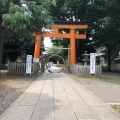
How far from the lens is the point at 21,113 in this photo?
6996 mm

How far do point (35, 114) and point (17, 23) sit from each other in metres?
11.7

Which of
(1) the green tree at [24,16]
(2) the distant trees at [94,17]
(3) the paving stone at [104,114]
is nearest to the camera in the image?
(3) the paving stone at [104,114]

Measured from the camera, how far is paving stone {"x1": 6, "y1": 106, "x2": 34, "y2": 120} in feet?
21.4

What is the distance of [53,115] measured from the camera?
268 inches

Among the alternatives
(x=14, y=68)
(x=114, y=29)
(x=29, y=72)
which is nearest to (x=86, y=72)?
(x=29, y=72)

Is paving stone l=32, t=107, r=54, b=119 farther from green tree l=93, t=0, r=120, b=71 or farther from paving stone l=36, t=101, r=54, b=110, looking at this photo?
green tree l=93, t=0, r=120, b=71

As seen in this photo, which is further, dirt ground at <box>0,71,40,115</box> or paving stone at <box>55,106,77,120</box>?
dirt ground at <box>0,71,40,115</box>

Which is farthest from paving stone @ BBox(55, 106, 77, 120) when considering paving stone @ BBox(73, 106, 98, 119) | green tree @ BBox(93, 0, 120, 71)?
green tree @ BBox(93, 0, 120, 71)

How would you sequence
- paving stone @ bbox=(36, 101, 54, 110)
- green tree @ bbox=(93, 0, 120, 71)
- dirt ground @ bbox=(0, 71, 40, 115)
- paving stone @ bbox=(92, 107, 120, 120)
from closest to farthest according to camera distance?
paving stone @ bbox=(92, 107, 120, 120) < paving stone @ bbox=(36, 101, 54, 110) < dirt ground @ bbox=(0, 71, 40, 115) < green tree @ bbox=(93, 0, 120, 71)

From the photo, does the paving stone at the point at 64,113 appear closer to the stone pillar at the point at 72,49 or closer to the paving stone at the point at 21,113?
the paving stone at the point at 21,113

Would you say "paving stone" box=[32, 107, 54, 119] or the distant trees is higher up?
the distant trees

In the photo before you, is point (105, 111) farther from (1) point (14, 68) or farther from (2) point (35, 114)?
(1) point (14, 68)

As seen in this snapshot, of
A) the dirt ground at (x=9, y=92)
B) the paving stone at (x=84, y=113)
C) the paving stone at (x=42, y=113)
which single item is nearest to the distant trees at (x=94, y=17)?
the dirt ground at (x=9, y=92)

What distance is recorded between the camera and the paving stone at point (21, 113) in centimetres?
651
